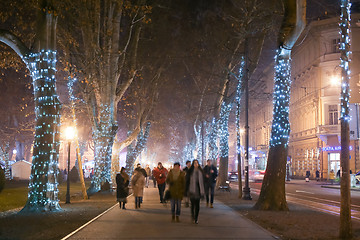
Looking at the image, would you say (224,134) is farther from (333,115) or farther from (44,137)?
(333,115)

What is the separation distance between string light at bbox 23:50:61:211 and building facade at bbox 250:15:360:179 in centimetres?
3454

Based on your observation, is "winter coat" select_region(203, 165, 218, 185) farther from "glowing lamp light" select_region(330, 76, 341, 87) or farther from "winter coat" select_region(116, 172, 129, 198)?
"glowing lamp light" select_region(330, 76, 341, 87)

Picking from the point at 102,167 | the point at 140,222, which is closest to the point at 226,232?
the point at 140,222

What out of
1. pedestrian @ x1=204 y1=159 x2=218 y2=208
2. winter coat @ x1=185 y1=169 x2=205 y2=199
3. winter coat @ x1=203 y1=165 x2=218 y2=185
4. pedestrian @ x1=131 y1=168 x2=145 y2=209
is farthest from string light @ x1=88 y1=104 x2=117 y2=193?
winter coat @ x1=185 y1=169 x2=205 y2=199

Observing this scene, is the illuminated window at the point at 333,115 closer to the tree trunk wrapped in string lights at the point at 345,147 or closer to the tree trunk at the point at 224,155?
the tree trunk at the point at 224,155

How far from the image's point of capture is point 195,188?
12992 mm

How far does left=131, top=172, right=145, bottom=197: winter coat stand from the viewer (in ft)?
57.8

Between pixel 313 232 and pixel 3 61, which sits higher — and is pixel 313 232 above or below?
below

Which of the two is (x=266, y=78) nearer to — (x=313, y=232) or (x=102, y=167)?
(x=102, y=167)

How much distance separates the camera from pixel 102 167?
28.2 metres

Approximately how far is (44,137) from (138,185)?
4.14m

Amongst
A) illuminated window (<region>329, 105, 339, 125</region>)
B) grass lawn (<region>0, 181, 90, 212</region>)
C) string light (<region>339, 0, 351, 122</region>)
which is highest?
illuminated window (<region>329, 105, 339, 125</region>)

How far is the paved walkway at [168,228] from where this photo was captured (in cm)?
1036

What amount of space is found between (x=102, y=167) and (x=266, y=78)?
51.4 m
